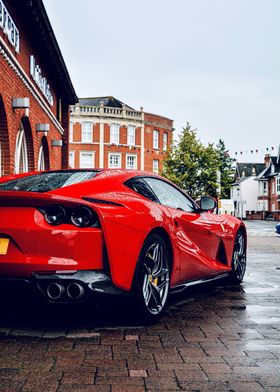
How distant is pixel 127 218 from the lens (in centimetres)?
418

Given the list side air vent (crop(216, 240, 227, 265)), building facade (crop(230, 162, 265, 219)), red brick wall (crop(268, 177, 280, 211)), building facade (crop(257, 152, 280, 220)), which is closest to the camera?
side air vent (crop(216, 240, 227, 265))

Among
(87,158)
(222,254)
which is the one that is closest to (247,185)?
(87,158)

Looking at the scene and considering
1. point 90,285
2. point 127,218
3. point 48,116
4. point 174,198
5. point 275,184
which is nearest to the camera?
point 90,285

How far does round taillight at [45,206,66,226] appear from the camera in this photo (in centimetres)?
393

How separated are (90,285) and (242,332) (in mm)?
1290

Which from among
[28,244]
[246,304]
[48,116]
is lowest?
[246,304]

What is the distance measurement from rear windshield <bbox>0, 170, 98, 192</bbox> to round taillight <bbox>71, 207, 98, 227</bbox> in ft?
1.20

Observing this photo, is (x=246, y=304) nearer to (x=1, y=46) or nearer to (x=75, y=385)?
(x=75, y=385)

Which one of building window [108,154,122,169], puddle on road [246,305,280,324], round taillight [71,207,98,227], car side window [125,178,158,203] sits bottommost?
puddle on road [246,305,280,324]

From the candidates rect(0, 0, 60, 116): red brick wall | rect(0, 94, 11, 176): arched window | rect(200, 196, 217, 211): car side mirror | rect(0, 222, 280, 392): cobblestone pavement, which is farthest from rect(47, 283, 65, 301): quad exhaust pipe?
rect(0, 0, 60, 116): red brick wall

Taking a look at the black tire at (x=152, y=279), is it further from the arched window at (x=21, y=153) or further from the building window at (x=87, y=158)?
the building window at (x=87, y=158)

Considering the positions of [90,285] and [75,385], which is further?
[90,285]

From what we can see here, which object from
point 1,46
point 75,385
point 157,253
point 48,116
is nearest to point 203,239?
point 157,253

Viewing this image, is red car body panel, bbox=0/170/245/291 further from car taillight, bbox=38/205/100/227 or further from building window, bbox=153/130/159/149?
building window, bbox=153/130/159/149
